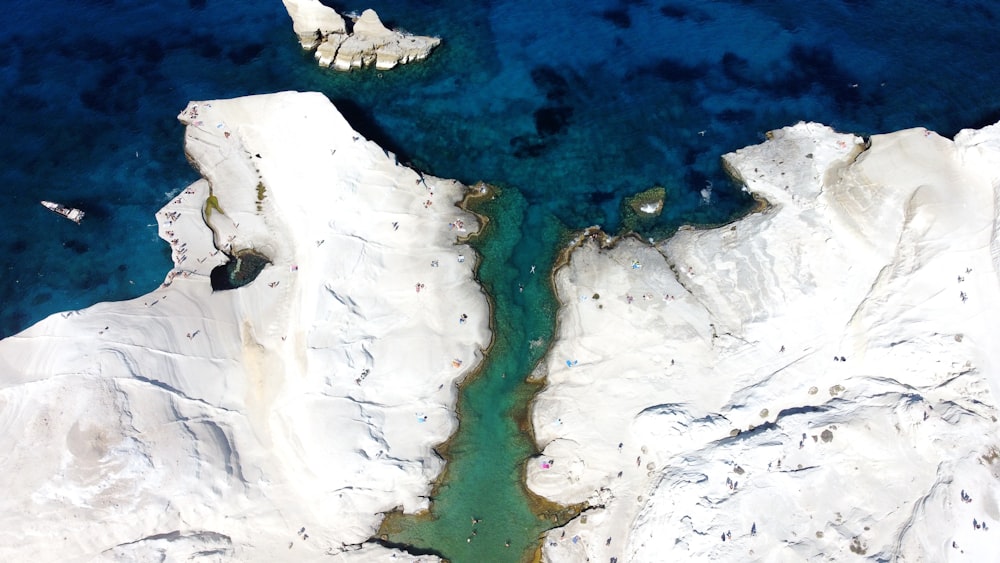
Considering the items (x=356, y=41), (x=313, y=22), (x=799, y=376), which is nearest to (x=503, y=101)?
(x=356, y=41)

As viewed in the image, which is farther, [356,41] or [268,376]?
[356,41]

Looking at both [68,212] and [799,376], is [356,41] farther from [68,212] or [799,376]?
[799,376]

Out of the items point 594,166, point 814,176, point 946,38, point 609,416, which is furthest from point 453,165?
point 946,38

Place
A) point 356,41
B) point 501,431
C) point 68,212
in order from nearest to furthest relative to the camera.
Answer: point 501,431 < point 68,212 < point 356,41

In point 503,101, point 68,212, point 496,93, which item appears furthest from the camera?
point 496,93

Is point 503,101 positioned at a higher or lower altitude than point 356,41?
lower

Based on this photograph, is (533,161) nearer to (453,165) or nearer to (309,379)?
(453,165)

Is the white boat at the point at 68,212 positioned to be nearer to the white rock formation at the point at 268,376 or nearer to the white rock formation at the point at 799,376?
the white rock formation at the point at 268,376

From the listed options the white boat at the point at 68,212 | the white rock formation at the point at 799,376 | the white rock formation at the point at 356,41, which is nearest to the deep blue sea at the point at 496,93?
the white boat at the point at 68,212

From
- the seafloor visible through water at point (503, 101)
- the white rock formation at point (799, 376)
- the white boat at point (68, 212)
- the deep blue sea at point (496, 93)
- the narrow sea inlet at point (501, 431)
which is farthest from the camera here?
the white boat at point (68, 212)
